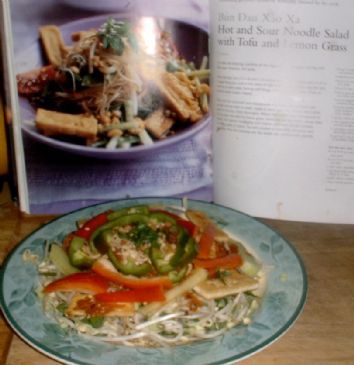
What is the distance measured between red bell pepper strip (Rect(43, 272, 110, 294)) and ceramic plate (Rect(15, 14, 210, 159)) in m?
0.26

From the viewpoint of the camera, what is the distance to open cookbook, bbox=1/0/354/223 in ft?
2.71

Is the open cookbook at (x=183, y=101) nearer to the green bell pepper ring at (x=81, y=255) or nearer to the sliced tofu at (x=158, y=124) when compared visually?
the sliced tofu at (x=158, y=124)

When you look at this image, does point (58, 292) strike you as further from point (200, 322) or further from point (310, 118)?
point (310, 118)

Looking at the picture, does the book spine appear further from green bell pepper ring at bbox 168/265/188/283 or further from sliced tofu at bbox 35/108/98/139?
green bell pepper ring at bbox 168/265/188/283

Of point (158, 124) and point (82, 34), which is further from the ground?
point (82, 34)

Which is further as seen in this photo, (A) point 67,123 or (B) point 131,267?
(A) point 67,123

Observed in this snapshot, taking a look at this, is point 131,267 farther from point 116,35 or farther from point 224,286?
point 116,35

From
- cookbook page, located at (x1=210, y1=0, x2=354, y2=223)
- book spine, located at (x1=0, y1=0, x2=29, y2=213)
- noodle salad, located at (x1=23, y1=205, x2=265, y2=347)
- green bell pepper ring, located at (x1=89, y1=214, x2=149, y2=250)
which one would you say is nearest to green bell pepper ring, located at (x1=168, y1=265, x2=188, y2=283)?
noodle salad, located at (x1=23, y1=205, x2=265, y2=347)

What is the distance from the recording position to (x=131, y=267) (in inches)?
28.2

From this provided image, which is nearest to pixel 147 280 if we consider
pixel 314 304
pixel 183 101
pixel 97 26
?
pixel 314 304

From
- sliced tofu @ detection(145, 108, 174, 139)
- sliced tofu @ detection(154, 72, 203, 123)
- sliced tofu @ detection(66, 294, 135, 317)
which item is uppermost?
sliced tofu @ detection(154, 72, 203, 123)

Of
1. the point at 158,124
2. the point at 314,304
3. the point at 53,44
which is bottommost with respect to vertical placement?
the point at 314,304

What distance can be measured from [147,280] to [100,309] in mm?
74

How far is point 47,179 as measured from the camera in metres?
0.92
